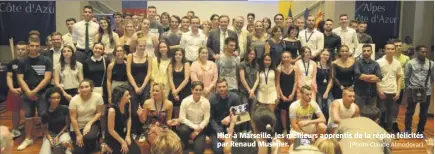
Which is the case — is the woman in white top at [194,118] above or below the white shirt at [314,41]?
below

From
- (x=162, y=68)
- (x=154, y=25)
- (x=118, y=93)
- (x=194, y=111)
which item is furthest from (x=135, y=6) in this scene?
(x=194, y=111)

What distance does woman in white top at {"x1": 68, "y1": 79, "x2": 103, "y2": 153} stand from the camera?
14.2 feet

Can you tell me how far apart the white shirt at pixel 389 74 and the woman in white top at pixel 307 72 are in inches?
32.1

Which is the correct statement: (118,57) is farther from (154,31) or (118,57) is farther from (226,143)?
(226,143)

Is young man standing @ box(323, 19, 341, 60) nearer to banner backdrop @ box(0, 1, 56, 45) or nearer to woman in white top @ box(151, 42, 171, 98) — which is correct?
woman in white top @ box(151, 42, 171, 98)

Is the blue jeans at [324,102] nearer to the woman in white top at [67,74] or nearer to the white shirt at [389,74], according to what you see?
the white shirt at [389,74]

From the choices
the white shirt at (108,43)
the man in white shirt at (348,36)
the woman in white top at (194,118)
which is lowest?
the woman in white top at (194,118)

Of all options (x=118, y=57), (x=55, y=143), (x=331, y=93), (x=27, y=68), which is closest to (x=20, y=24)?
(x=27, y=68)

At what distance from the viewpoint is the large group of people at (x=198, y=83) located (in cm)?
442

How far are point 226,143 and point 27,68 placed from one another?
2.27 metres

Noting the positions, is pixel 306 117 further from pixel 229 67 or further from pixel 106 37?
pixel 106 37

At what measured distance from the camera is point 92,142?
14.5 ft

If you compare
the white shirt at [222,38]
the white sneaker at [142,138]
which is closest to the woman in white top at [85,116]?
the white sneaker at [142,138]

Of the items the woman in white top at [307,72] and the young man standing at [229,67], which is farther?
the woman in white top at [307,72]
